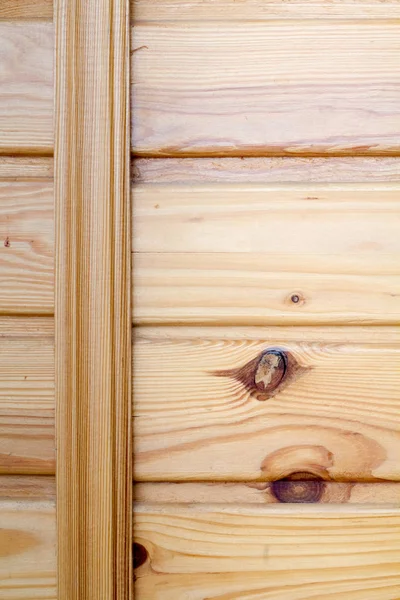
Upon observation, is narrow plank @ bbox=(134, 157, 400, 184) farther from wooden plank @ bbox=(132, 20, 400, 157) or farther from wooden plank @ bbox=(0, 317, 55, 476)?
wooden plank @ bbox=(0, 317, 55, 476)

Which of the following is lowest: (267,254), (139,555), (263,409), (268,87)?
(139,555)

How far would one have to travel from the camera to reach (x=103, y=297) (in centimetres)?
48

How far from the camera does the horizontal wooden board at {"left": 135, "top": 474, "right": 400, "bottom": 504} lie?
1.66 ft

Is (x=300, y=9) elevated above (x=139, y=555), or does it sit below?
above

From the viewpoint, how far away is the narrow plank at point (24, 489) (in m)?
0.51

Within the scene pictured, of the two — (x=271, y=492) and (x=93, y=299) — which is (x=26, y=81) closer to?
(x=93, y=299)

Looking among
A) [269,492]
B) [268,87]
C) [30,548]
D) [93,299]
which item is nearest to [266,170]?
[268,87]

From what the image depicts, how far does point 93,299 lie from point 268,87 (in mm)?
296

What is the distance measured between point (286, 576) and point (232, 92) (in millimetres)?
534

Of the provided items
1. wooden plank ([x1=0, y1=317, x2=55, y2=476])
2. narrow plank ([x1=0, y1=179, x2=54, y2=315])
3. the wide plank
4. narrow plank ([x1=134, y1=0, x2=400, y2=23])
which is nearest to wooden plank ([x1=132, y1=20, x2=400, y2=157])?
narrow plank ([x1=134, y1=0, x2=400, y2=23])

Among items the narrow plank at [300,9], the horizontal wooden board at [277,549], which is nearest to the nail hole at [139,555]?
the horizontal wooden board at [277,549]

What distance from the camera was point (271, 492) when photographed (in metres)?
0.51

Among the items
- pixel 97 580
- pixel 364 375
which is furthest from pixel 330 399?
pixel 97 580

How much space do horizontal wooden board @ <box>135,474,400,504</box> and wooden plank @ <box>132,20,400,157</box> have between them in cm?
37
